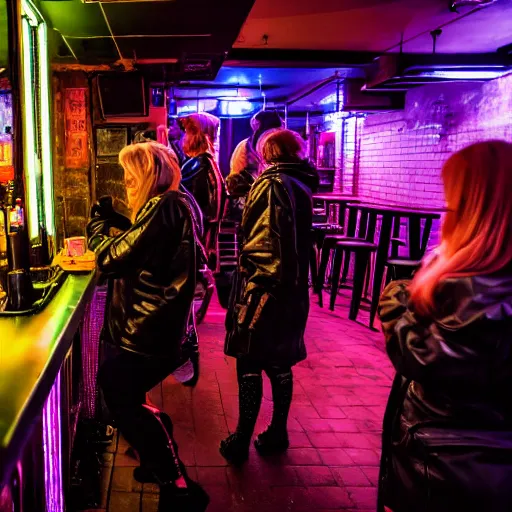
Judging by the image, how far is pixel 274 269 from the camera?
3.39 m

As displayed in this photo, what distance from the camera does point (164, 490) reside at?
119 inches

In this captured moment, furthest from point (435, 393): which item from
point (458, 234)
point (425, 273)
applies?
point (458, 234)

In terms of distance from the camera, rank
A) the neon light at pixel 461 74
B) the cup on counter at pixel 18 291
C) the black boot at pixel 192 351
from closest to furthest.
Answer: the cup on counter at pixel 18 291
the black boot at pixel 192 351
the neon light at pixel 461 74

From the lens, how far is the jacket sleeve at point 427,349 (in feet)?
5.59

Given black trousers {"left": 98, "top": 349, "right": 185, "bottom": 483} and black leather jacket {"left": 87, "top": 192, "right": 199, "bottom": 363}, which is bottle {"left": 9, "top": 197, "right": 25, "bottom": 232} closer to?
black leather jacket {"left": 87, "top": 192, "right": 199, "bottom": 363}

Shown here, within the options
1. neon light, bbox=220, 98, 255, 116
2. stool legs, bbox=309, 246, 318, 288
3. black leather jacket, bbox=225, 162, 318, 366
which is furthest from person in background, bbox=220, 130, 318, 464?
neon light, bbox=220, 98, 255, 116

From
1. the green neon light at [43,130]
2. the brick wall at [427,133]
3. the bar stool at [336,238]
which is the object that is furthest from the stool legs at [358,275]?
the green neon light at [43,130]

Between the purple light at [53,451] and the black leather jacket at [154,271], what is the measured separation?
0.49 m

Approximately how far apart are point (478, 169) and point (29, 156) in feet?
10.0

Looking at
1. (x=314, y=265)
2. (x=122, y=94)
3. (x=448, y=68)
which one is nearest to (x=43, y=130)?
(x=122, y=94)

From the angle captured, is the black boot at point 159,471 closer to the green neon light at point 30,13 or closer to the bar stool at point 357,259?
the green neon light at point 30,13

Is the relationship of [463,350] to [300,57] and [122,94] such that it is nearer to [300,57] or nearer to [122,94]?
[122,94]

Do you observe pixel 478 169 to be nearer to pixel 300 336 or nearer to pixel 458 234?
pixel 458 234

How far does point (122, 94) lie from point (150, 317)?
11.4 feet
